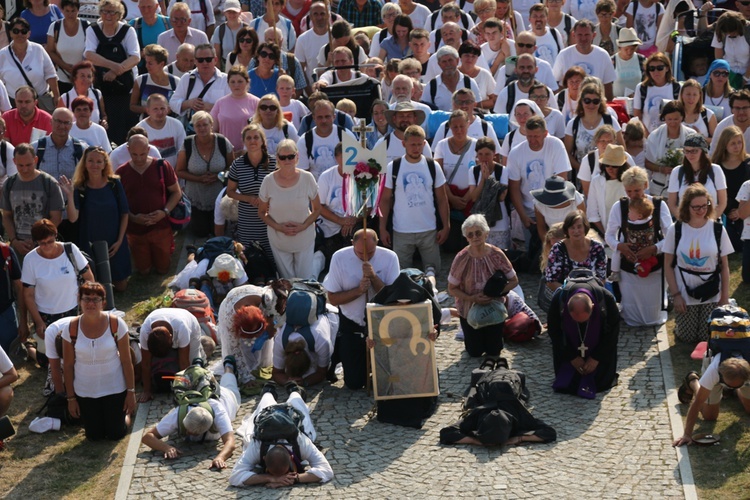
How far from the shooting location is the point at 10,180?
16.0 m

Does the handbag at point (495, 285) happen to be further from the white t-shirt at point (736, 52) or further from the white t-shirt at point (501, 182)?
the white t-shirt at point (736, 52)

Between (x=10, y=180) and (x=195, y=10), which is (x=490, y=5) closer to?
(x=195, y=10)

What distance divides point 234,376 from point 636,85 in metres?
7.47

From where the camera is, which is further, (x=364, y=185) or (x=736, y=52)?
(x=736, y=52)

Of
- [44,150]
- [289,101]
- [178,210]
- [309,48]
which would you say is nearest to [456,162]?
[289,101]

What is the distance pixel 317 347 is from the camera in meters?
14.4

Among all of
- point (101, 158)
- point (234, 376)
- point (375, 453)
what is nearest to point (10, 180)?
point (101, 158)

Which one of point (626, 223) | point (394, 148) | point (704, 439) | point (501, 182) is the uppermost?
point (394, 148)

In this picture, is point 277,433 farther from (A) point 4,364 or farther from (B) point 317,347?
(A) point 4,364

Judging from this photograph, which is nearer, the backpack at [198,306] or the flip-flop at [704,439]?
the flip-flop at [704,439]

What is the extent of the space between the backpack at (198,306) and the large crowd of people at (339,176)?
1.90 feet

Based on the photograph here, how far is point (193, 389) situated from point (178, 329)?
88 centimetres

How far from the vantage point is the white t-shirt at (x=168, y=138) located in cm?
1788

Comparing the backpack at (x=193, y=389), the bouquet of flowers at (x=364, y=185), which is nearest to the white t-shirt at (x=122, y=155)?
the bouquet of flowers at (x=364, y=185)
